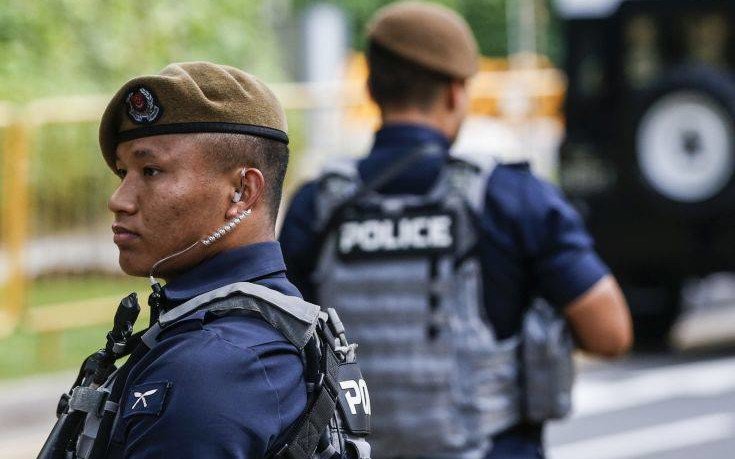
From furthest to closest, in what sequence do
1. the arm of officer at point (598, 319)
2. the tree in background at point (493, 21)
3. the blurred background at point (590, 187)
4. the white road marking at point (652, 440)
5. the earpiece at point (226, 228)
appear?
1. the tree in background at point (493, 21)
2. the blurred background at point (590, 187)
3. the white road marking at point (652, 440)
4. the arm of officer at point (598, 319)
5. the earpiece at point (226, 228)

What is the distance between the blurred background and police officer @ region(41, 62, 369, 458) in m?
6.14

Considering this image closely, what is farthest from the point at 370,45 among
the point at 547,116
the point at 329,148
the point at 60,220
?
the point at 547,116

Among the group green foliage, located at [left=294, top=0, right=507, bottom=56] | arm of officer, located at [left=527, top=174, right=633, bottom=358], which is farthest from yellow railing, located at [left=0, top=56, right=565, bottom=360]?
green foliage, located at [left=294, top=0, right=507, bottom=56]

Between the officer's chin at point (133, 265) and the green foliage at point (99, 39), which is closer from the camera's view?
the officer's chin at point (133, 265)

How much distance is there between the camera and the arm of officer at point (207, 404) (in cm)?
186

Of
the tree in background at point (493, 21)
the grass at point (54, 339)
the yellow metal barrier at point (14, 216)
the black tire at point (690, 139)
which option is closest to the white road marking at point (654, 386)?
the black tire at point (690, 139)

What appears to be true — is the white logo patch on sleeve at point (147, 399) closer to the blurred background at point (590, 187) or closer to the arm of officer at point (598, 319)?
the arm of officer at point (598, 319)

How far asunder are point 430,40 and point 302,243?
0.51 metres

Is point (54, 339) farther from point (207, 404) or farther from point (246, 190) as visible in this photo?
point (207, 404)

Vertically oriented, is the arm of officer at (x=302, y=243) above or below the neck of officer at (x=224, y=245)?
below

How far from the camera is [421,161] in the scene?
3334 mm

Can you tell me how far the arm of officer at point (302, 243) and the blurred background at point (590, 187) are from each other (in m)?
4.85

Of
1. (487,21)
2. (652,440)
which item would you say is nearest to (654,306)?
(652,440)

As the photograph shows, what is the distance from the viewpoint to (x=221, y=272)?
209 cm
